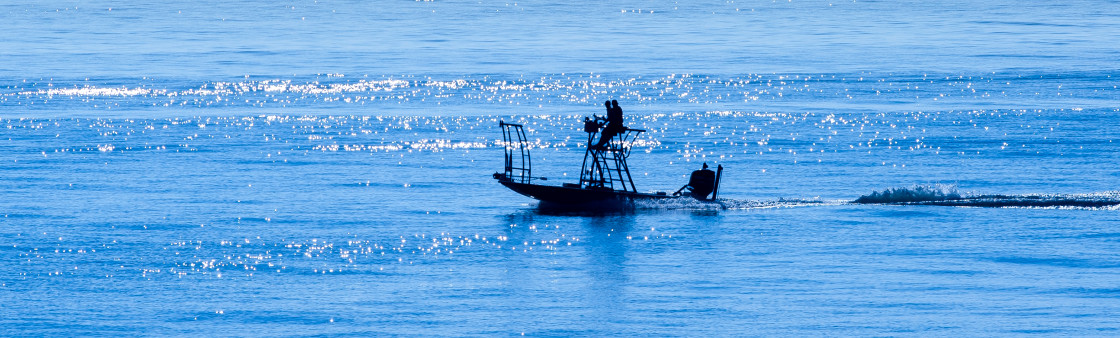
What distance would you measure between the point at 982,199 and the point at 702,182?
22.4ft

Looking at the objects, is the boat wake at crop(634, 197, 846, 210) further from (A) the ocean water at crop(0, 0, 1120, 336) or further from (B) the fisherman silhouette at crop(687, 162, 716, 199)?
(B) the fisherman silhouette at crop(687, 162, 716, 199)

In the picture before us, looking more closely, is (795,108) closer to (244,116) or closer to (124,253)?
(244,116)

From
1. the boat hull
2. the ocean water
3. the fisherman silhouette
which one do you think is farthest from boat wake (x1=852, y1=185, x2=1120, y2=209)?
the boat hull

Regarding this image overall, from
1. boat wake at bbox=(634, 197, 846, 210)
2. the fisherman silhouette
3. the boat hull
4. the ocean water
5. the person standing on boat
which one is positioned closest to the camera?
the ocean water

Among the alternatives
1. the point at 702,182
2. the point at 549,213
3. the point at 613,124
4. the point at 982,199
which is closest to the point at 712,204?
the point at 702,182

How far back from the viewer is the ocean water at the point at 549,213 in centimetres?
2569

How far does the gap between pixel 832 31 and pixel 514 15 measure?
143ft

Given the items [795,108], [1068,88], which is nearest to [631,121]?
[795,108]

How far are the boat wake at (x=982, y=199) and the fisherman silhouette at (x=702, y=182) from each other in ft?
12.5

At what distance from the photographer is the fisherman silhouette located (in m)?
34.5

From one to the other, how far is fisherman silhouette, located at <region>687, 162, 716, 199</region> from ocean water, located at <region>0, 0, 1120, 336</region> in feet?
1.42

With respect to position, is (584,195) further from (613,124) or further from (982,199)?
(982,199)

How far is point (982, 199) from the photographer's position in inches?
1395

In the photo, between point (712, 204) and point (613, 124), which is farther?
point (712, 204)
